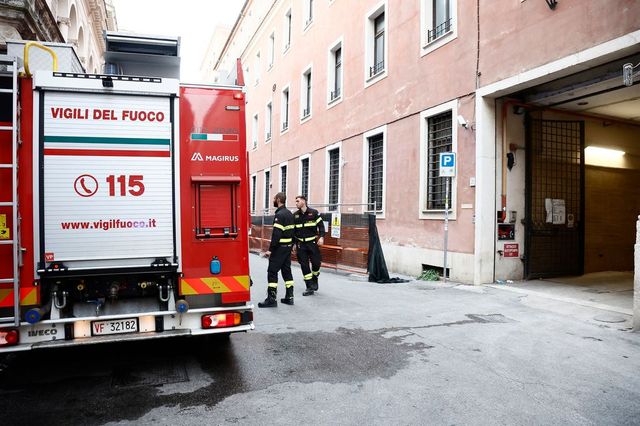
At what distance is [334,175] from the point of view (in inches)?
703

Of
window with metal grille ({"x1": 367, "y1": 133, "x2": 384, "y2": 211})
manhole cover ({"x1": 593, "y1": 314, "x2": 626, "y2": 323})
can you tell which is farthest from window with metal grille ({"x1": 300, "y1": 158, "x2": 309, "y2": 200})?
manhole cover ({"x1": 593, "y1": 314, "x2": 626, "y2": 323})

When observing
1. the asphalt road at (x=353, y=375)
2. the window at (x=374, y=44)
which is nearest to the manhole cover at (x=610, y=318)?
the asphalt road at (x=353, y=375)

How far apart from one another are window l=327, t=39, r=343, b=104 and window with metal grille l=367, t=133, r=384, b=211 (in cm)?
380

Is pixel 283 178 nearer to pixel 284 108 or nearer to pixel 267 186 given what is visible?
pixel 267 186

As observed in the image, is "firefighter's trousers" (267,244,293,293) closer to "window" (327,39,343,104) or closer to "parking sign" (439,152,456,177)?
"parking sign" (439,152,456,177)

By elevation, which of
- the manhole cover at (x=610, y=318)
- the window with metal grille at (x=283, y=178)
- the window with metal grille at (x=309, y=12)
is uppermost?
the window with metal grille at (x=309, y=12)

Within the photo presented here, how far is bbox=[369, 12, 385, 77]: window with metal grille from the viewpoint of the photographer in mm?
14875

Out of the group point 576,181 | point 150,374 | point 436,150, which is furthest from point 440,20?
point 150,374

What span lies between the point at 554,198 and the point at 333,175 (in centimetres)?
856

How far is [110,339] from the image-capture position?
4.04m

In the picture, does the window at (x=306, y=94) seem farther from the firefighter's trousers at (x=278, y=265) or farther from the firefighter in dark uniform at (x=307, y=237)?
the firefighter's trousers at (x=278, y=265)

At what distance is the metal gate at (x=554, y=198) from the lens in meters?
10.5

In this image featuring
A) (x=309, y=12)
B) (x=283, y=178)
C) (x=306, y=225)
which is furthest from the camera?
(x=283, y=178)

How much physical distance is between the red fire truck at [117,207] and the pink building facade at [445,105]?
642cm
